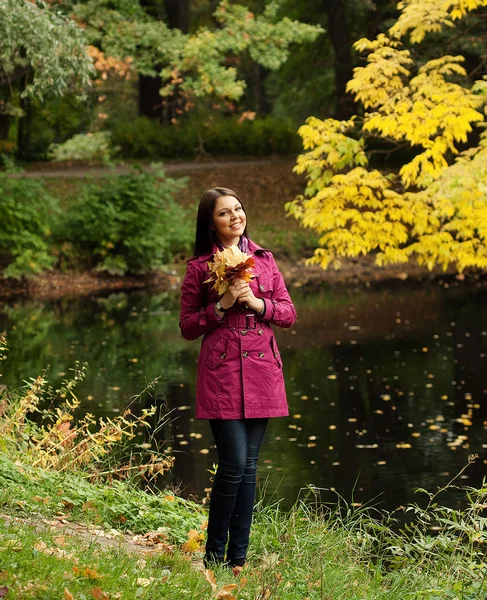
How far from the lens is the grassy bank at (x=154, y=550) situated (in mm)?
4051

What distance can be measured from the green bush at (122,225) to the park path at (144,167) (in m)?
4.09

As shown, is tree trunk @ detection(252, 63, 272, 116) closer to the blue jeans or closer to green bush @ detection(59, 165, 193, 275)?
green bush @ detection(59, 165, 193, 275)

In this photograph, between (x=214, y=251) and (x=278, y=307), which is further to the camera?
(x=214, y=251)

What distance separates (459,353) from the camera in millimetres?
16172

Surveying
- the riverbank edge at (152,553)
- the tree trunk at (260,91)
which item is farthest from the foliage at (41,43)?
the tree trunk at (260,91)

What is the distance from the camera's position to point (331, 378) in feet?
47.9

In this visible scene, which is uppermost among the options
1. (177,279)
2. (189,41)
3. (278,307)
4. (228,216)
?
(189,41)

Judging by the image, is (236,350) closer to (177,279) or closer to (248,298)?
(248,298)

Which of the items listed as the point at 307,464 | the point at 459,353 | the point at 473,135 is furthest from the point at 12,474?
the point at 473,135

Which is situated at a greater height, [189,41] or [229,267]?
[189,41]

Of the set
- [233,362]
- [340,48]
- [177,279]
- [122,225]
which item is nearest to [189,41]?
[122,225]

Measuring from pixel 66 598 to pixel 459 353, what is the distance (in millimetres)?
13017

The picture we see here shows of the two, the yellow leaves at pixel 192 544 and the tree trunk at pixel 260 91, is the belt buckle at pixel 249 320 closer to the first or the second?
the yellow leaves at pixel 192 544

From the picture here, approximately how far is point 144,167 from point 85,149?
2157mm
